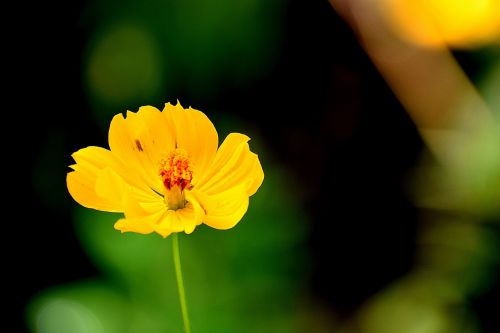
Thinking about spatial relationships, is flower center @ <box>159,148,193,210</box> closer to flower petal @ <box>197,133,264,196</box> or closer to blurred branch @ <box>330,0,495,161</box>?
flower petal @ <box>197,133,264,196</box>

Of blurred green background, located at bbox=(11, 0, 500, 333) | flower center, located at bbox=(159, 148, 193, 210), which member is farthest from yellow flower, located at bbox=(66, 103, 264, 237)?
blurred green background, located at bbox=(11, 0, 500, 333)

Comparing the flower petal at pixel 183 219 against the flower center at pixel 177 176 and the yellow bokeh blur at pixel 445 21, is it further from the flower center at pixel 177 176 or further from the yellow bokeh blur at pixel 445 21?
the yellow bokeh blur at pixel 445 21

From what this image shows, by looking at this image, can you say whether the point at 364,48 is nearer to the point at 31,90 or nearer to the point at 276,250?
the point at 276,250

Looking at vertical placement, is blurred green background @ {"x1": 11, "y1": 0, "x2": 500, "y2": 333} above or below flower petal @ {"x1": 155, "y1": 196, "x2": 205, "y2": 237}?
above

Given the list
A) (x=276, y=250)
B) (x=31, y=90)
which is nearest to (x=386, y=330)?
(x=276, y=250)

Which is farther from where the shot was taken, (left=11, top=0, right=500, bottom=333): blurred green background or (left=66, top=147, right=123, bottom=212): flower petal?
(left=11, top=0, right=500, bottom=333): blurred green background

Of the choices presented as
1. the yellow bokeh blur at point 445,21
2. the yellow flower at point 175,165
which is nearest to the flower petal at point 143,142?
the yellow flower at point 175,165
